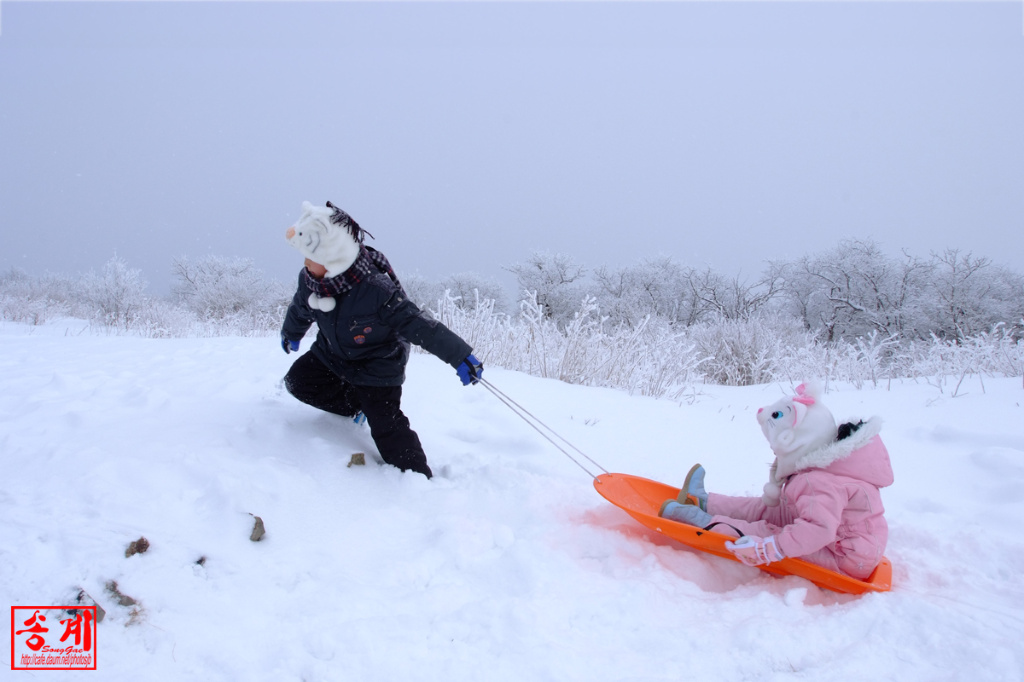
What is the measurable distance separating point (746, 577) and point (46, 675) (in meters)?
2.15

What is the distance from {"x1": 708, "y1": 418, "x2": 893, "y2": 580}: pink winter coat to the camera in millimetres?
1878

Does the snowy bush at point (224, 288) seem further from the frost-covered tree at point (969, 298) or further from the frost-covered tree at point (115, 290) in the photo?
the frost-covered tree at point (969, 298)

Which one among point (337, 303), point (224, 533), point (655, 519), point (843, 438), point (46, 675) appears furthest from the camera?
point (337, 303)

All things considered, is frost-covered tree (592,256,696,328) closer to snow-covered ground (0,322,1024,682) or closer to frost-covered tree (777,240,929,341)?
frost-covered tree (777,240,929,341)

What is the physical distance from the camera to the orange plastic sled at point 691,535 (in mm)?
1878

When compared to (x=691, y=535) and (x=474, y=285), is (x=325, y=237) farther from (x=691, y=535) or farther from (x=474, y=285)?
(x=474, y=285)

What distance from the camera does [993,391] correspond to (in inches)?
169

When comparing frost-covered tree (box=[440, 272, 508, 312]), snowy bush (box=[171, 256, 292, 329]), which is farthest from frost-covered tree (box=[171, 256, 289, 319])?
frost-covered tree (box=[440, 272, 508, 312])

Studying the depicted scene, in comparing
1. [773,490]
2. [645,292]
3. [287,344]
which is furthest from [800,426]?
[645,292]

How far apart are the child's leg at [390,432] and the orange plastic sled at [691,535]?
88 centimetres

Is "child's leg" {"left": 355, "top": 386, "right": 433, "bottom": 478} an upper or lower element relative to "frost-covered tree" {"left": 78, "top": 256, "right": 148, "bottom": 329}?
upper

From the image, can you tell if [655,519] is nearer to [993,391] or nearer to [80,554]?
[80,554]

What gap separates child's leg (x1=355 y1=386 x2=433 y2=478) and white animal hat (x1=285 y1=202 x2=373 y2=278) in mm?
628

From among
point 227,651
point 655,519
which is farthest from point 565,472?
point 227,651
